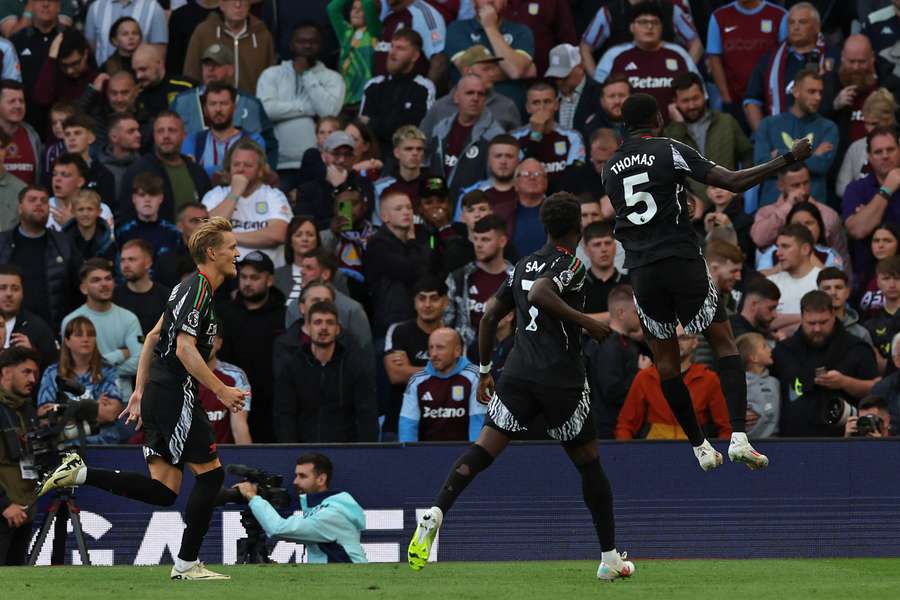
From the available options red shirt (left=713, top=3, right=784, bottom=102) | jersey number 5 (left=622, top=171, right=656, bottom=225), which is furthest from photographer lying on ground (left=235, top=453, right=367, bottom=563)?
red shirt (left=713, top=3, right=784, bottom=102)

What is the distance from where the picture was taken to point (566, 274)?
31.6ft

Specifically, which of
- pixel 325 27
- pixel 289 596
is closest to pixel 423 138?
pixel 325 27

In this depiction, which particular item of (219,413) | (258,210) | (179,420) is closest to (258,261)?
(219,413)

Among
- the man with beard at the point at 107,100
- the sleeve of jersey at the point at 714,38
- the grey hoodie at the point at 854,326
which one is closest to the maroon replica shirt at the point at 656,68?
the sleeve of jersey at the point at 714,38

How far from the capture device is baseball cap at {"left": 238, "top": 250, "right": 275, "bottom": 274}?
14.5 m

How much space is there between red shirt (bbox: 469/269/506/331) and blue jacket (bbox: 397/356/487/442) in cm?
Result: 124

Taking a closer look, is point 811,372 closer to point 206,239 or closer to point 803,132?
point 803,132

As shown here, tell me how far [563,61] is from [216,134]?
3853mm

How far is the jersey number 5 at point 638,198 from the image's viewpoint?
993cm

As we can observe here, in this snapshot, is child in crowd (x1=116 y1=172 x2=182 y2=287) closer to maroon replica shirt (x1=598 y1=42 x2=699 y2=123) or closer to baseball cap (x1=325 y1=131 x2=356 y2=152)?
baseball cap (x1=325 y1=131 x2=356 y2=152)

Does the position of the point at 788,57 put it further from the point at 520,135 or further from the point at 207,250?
the point at 207,250

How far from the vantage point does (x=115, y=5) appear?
19.0 meters

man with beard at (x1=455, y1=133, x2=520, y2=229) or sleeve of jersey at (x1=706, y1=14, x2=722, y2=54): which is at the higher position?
sleeve of jersey at (x1=706, y1=14, x2=722, y2=54)

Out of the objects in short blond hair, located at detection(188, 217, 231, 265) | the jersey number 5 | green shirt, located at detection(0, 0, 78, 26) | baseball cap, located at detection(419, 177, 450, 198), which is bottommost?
short blond hair, located at detection(188, 217, 231, 265)
